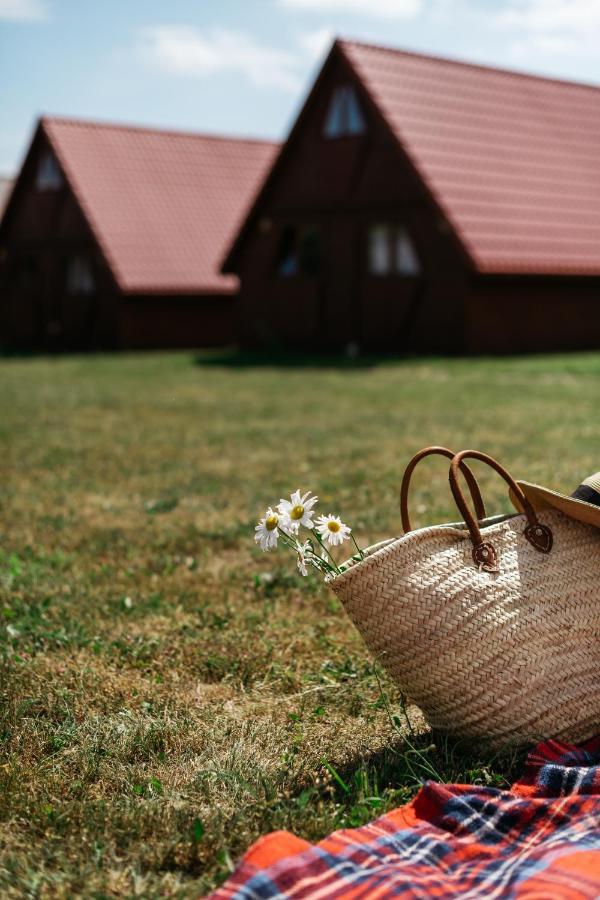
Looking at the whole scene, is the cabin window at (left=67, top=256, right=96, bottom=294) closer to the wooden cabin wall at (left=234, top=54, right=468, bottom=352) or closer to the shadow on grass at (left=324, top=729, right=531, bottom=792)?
the wooden cabin wall at (left=234, top=54, right=468, bottom=352)

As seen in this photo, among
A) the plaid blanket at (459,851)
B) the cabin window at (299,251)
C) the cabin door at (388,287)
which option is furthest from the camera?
the cabin window at (299,251)

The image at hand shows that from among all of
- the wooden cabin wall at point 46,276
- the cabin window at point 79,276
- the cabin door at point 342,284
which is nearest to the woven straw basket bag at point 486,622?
the cabin door at point 342,284

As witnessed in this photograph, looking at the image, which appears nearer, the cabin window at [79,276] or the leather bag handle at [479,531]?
the leather bag handle at [479,531]

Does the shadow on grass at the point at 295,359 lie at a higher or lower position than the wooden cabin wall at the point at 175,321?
lower

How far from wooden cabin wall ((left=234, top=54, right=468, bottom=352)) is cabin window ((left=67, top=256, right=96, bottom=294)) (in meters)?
5.49

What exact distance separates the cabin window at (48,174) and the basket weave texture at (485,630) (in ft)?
94.1

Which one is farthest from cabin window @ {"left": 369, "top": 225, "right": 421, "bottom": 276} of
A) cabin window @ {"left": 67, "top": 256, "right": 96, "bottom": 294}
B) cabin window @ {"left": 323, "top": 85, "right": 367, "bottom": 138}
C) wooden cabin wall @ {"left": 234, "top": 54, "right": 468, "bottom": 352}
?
cabin window @ {"left": 67, "top": 256, "right": 96, "bottom": 294}

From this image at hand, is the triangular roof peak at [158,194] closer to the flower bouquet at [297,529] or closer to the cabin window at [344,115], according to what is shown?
the cabin window at [344,115]

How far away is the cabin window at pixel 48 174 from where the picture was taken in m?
30.4

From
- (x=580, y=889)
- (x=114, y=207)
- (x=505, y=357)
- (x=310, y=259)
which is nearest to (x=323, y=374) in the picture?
A: (x=505, y=357)

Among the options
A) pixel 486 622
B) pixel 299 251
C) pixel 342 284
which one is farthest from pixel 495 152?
pixel 486 622

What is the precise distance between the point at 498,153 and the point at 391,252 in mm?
2821

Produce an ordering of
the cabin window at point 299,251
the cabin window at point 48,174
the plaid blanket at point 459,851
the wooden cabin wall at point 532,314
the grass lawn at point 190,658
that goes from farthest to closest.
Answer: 1. the cabin window at point 48,174
2. the cabin window at point 299,251
3. the wooden cabin wall at point 532,314
4. the grass lawn at point 190,658
5. the plaid blanket at point 459,851

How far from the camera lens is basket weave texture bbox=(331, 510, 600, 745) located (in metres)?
3.05
